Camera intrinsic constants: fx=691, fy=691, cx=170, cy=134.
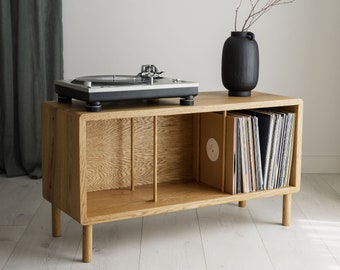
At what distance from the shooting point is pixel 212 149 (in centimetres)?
240

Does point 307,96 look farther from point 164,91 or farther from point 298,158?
point 164,91

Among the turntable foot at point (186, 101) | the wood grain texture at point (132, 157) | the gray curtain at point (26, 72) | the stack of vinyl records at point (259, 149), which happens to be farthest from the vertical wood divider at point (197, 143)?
the gray curtain at point (26, 72)

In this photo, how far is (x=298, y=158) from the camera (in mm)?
2430

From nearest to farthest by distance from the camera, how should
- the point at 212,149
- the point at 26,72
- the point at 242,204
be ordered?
the point at 212,149, the point at 242,204, the point at 26,72

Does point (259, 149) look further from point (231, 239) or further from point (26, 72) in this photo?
point (26, 72)

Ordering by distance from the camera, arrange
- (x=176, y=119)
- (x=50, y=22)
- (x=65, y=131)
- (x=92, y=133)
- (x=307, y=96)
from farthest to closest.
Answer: (x=307, y=96) < (x=50, y=22) < (x=176, y=119) < (x=92, y=133) < (x=65, y=131)

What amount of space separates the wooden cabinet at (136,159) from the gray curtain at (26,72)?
0.80 metres

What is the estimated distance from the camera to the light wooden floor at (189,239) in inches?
83.4

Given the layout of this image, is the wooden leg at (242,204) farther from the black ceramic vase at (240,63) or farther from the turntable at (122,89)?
the turntable at (122,89)

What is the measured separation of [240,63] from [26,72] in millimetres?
1058

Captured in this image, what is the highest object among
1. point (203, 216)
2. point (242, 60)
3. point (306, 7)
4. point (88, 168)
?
point (306, 7)

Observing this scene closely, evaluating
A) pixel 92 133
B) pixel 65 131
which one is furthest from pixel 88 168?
pixel 65 131

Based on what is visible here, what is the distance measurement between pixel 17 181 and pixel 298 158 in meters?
1.27

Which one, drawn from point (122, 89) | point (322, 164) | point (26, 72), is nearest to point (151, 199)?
point (122, 89)
